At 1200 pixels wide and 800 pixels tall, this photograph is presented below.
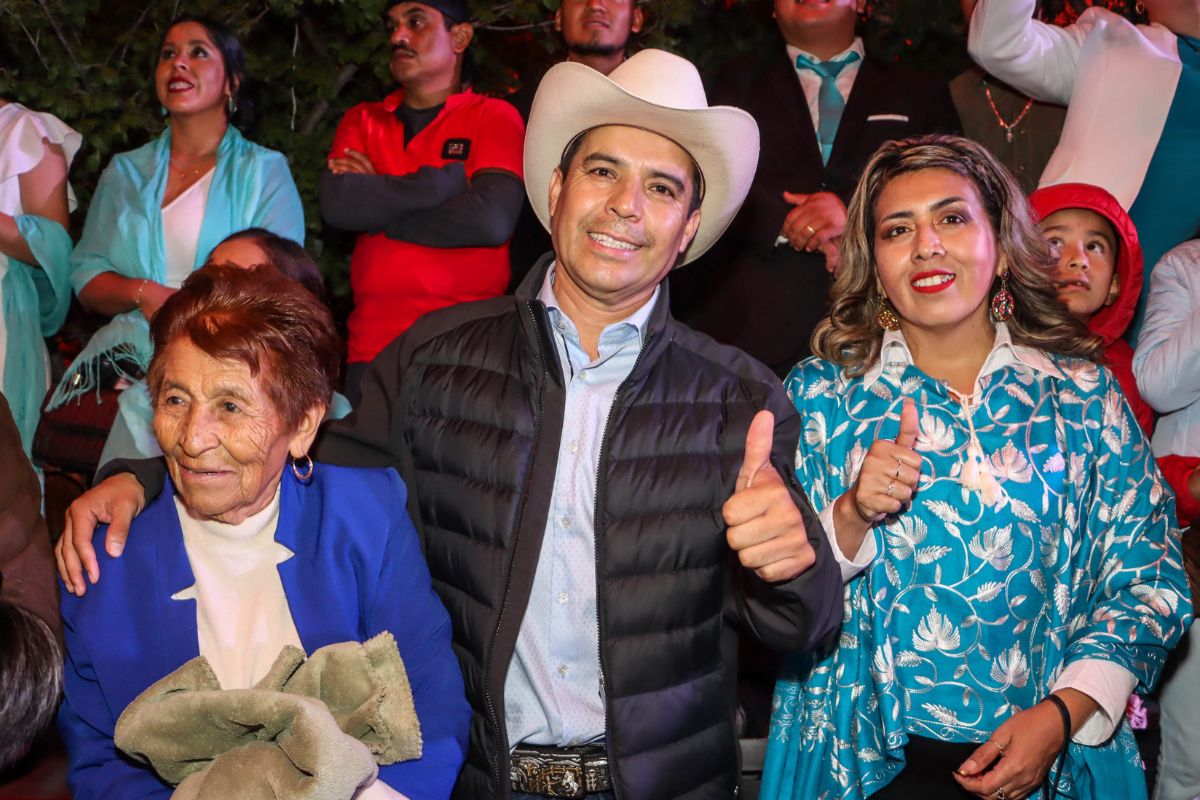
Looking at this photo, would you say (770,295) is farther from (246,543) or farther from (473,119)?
(246,543)

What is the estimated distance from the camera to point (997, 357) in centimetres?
287

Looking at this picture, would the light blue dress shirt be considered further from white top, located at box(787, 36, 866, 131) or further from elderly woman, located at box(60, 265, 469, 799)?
white top, located at box(787, 36, 866, 131)

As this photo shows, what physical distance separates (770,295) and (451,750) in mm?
2156

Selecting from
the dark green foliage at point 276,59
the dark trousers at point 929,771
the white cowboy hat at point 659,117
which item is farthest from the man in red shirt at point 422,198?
the dark trousers at point 929,771

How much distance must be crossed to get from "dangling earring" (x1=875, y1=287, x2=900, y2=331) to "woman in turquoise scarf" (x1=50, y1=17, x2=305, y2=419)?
7.13ft

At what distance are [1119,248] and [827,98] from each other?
3.63 feet

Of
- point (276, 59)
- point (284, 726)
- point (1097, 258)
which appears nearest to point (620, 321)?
point (284, 726)

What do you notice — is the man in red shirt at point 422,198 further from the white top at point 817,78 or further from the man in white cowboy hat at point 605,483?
the man in white cowboy hat at point 605,483

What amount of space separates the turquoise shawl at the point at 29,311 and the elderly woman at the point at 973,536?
2791 millimetres

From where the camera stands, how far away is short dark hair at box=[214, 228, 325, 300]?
371 cm

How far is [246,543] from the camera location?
2387mm

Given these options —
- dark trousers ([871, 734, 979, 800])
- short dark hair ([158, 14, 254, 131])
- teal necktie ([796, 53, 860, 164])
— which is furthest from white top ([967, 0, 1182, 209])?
short dark hair ([158, 14, 254, 131])

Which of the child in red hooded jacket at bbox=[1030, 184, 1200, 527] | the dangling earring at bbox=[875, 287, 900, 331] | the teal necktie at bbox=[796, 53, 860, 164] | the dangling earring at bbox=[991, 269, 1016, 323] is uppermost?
the teal necktie at bbox=[796, 53, 860, 164]

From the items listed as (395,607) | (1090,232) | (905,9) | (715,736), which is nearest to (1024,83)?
(1090,232)
